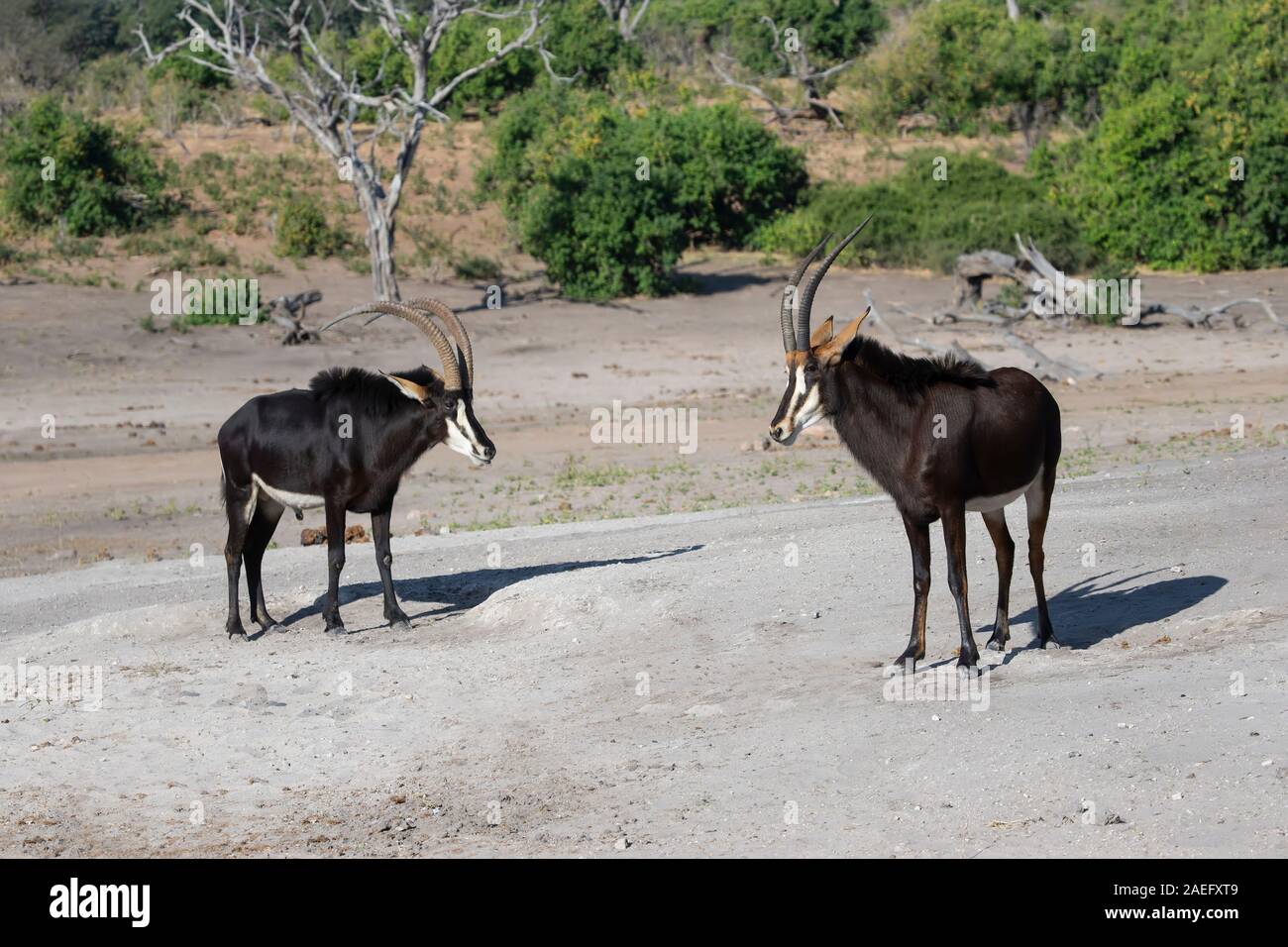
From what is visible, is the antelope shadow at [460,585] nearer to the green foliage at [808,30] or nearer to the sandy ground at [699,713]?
the sandy ground at [699,713]

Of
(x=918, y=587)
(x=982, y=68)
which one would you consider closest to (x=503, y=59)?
(x=982, y=68)

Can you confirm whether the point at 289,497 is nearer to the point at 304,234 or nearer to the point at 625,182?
the point at 304,234

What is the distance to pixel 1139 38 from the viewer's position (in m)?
43.9

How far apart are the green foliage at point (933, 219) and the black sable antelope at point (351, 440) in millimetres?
23351

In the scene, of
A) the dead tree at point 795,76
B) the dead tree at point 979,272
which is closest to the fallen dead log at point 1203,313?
the dead tree at point 979,272

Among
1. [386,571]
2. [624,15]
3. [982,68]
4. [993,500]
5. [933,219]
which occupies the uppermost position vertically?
[624,15]

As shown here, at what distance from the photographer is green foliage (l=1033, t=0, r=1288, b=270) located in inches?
1346

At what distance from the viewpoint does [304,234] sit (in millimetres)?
32656

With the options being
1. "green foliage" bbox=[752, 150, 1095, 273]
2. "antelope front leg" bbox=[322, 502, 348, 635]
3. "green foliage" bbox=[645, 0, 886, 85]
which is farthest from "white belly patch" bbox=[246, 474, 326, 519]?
"green foliage" bbox=[645, 0, 886, 85]

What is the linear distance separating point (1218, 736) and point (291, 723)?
4.88m

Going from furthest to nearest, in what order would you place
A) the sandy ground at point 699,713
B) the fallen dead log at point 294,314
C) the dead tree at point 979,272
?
1. the dead tree at point 979,272
2. the fallen dead log at point 294,314
3. the sandy ground at point 699,713

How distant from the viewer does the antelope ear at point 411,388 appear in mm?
11227

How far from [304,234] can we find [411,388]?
73.4 ft

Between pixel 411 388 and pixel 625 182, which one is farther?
pixel 625 182
